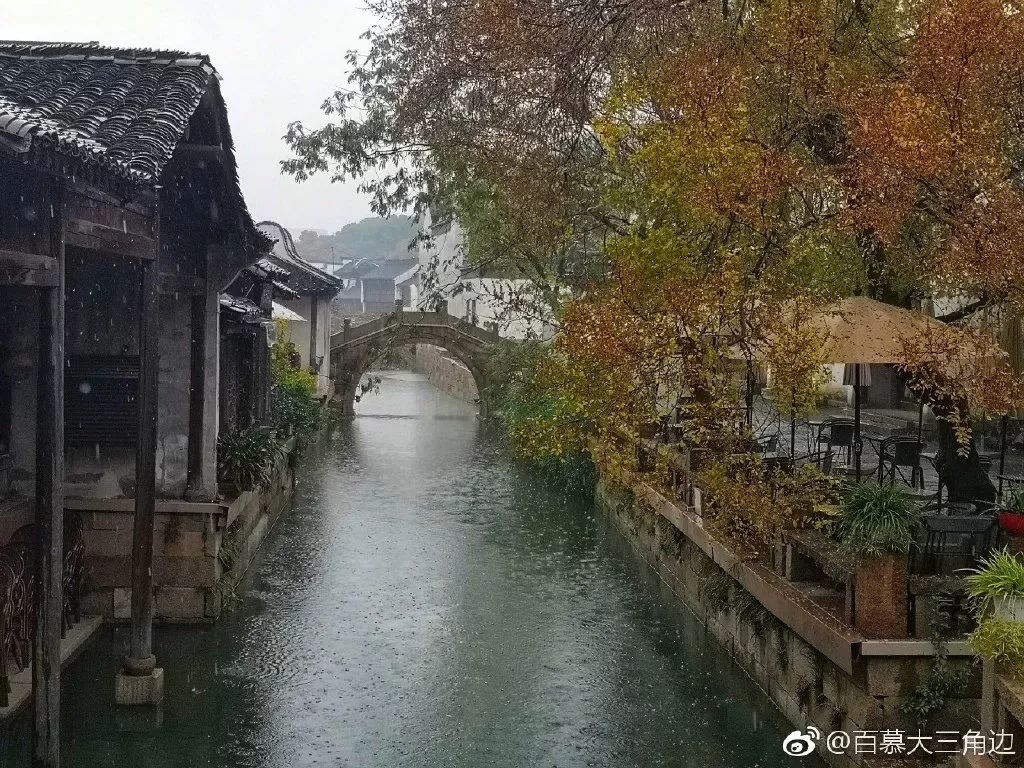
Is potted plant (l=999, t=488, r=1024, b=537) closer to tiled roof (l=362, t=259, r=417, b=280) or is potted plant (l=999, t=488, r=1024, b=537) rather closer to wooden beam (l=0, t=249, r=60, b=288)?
wooden beam (l=0, t=249, r=60, b=288)

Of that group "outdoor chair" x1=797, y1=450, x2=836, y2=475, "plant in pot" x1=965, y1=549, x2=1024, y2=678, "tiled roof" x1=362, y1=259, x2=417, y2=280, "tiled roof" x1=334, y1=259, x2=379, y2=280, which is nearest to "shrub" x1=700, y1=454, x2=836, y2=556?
"outdoor chair" x1=797, y1=450, x2=836, y2=475

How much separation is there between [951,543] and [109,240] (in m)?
6.73

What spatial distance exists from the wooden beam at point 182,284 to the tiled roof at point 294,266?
1518 centimetres

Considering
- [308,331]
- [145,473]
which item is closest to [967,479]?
[145,473]

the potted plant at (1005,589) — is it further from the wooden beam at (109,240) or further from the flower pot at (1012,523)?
the wooden beam at (109,240)

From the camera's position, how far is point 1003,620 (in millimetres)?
6461

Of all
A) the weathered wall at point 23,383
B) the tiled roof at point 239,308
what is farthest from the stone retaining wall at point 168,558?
the tiled roof at point 239,308

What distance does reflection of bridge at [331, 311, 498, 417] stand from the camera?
34.6m

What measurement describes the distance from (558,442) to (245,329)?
579 cm

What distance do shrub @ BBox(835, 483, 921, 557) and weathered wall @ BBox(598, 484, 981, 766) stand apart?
802mm

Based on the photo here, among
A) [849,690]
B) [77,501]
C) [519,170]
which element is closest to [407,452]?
[519,170]

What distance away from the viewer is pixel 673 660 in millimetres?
11797

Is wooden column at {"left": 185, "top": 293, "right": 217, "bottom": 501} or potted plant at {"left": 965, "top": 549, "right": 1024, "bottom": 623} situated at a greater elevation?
wooden column at {"left": 185, "top": 293, "right": 217, "bottom": 501}

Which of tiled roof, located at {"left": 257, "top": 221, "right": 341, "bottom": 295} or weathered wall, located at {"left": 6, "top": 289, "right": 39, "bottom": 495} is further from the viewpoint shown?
tiled roof, located at {"left": 257, "top": 221, "right": 341, "bottom": 295}
